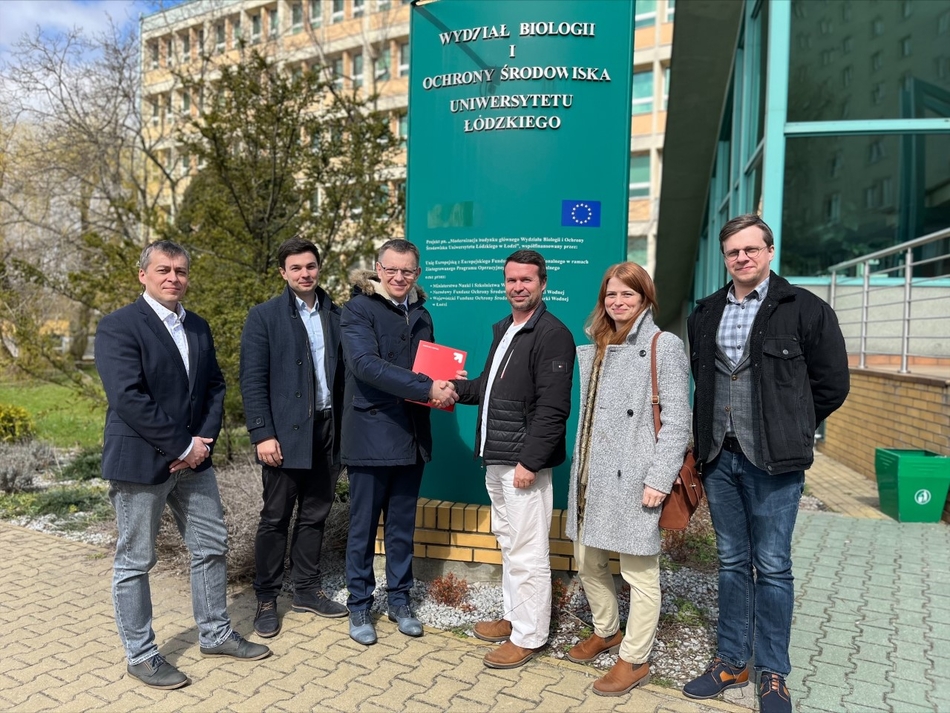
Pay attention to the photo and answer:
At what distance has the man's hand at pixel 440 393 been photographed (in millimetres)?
3635

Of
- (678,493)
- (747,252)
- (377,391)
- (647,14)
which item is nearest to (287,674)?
(377,391)

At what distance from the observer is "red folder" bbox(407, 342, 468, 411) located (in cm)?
381

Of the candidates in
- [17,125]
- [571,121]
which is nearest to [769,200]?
[571,121]

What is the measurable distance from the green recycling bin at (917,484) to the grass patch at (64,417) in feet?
26.9

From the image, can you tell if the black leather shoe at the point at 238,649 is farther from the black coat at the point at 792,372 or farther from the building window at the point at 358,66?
the building window at the point at 358,66

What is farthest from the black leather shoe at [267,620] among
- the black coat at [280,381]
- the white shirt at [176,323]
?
the white shirt at [176,323]

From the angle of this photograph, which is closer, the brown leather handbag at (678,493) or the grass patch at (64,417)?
the brown leather handbag at (678,493)

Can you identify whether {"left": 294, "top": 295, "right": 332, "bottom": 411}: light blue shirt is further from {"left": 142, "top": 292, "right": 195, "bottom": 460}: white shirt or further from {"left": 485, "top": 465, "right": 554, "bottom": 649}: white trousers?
{"left": 485, "top": 465, "right": 554, "bottom": 649}: white trousers

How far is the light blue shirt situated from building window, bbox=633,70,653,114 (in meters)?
31.8

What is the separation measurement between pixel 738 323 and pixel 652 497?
890 millimetres

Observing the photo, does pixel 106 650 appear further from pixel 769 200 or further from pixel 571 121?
pixel 769 200

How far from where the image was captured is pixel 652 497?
124 inches

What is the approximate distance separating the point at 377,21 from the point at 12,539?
2765 cm

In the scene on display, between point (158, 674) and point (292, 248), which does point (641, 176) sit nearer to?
point (292, 248)
